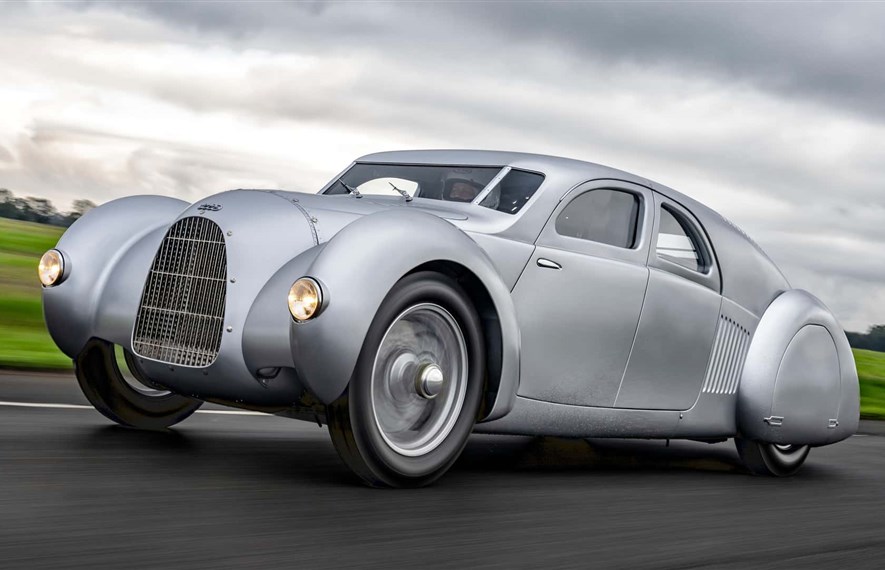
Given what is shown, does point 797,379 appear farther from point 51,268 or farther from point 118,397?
point 51,268

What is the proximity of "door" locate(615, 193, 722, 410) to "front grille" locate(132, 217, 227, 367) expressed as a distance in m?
2.21

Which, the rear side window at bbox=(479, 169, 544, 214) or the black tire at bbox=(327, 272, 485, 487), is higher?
the rear side window at bbox=(479, 169, 544, 214)

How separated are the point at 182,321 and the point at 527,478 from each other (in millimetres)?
1871

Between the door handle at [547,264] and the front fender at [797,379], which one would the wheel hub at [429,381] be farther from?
the front fender at [797,379]

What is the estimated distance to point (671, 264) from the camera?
6227mm

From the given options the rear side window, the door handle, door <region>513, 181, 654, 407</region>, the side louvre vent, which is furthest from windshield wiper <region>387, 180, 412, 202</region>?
the side louvre vent

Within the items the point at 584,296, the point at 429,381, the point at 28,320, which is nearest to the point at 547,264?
the point at 584,296

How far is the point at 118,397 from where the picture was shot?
5.89 meters

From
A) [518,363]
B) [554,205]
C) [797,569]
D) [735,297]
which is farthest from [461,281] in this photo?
[735,297]

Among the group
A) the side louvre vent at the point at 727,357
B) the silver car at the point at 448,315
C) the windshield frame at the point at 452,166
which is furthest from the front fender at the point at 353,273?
the side louvre vent at the point at 727,357

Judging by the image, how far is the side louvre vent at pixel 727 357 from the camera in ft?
21.1

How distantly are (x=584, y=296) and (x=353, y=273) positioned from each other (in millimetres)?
1570

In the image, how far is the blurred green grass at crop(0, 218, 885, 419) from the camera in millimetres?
10037

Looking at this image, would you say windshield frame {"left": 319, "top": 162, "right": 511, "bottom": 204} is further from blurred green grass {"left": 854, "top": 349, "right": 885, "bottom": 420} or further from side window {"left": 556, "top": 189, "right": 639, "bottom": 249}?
blurred green grass {"left": 854, "top": 349, "right": 885, "bottom": 420}
